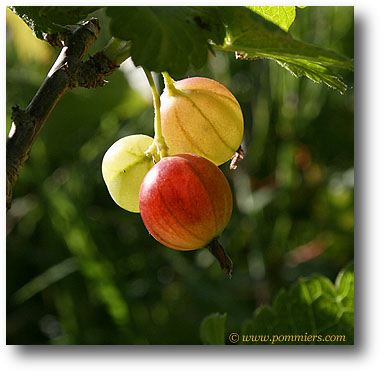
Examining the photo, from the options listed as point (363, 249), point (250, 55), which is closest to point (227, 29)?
point (250, 55)

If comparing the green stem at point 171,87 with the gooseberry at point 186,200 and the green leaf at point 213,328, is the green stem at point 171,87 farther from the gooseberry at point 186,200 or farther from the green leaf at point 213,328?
the green leaf at point 213,328

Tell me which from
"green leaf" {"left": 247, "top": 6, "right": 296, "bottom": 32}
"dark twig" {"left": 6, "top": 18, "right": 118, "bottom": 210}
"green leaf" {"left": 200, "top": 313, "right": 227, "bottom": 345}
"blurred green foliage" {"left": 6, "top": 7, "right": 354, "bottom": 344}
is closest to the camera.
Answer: "dark twig" {"left": 6, "top": 18, "right": 118, "bottom": 210}

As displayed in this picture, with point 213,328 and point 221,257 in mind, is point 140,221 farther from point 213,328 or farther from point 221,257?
point 221,257

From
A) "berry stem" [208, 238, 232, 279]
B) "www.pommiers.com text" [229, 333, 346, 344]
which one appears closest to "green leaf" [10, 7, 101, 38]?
"berry stem" [208, 238, 232, 279]

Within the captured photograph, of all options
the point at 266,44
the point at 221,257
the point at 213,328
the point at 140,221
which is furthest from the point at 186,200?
the point at 140,221

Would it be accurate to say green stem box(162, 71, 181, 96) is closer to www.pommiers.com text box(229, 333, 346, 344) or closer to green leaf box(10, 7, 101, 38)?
green leaf box(10, 7, 101, 38)

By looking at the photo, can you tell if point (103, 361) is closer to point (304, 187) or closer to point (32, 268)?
point (32, 268)
